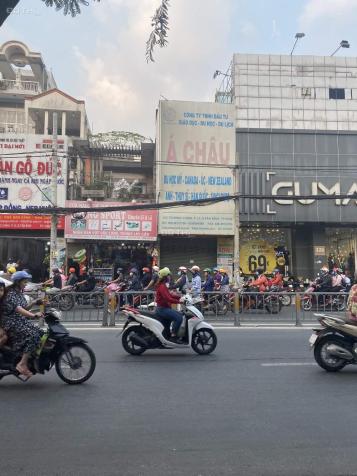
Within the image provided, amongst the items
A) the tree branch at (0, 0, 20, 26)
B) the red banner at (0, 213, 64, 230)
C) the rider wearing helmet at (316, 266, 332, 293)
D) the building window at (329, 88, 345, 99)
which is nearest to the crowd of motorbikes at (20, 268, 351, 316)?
the rider wearing helmet at (316, 266, 332, 293)

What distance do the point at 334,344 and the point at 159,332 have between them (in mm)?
2944

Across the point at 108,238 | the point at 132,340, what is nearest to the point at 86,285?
the point at 108,238

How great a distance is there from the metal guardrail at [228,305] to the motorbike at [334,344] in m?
5.44

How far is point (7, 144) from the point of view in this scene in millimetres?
22875

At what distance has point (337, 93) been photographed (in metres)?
24.5

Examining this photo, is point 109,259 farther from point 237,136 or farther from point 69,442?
point 69,442

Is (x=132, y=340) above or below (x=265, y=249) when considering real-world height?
below

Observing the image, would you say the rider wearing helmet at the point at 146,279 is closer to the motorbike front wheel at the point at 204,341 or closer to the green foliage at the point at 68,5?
the motorbike front wheel at the point at 204,341

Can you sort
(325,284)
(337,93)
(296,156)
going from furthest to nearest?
(337,93), (296,156), (325,284)

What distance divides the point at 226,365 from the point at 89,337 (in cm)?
388

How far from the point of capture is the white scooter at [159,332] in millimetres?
8156

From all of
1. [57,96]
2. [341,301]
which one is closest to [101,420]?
[341,301]

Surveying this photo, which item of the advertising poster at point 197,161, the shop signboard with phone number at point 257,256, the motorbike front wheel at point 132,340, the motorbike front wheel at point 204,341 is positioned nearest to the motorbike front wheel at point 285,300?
the motorbike front wheel at point 204,341

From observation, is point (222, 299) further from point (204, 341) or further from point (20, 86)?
point (20, 86)
